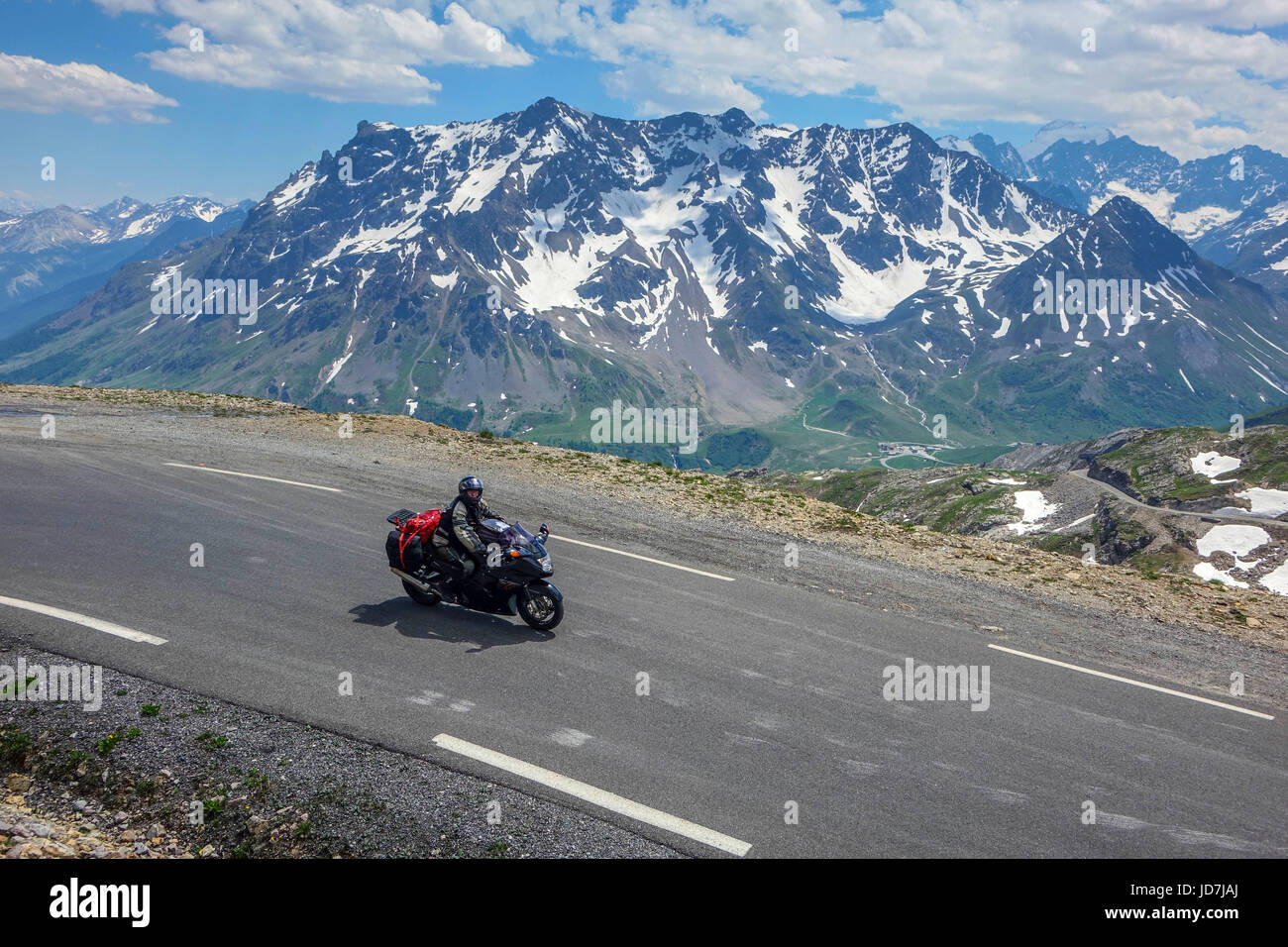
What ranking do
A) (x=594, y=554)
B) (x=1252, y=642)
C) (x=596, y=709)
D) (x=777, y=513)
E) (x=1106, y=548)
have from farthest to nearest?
(x=1106, y=548)
(x=777, y=513)
(x=594, y=554)
(x=1252, y=642)
(x=596, y=709)

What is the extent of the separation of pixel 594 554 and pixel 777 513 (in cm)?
694

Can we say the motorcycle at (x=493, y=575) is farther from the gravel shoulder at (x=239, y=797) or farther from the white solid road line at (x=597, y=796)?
the gravel shoulder at (x=239, y=797)

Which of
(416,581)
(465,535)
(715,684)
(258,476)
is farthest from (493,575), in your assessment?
(258,476)

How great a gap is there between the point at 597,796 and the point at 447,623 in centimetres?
567

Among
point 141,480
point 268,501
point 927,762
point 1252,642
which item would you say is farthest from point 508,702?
point 141,480

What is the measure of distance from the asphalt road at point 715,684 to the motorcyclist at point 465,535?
1.00 meters

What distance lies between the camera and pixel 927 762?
370 inches

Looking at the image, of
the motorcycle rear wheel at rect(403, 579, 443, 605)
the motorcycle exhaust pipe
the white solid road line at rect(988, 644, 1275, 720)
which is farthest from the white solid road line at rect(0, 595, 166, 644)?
the white solid road line at rect(988, 644, 1275, 720)

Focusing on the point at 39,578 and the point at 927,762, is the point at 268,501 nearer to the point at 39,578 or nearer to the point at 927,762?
the point at 39,578

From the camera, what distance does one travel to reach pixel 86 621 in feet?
38.2

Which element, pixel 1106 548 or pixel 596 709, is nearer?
pixel 596 709

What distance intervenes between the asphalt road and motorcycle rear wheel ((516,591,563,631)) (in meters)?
Answer: 0.25
